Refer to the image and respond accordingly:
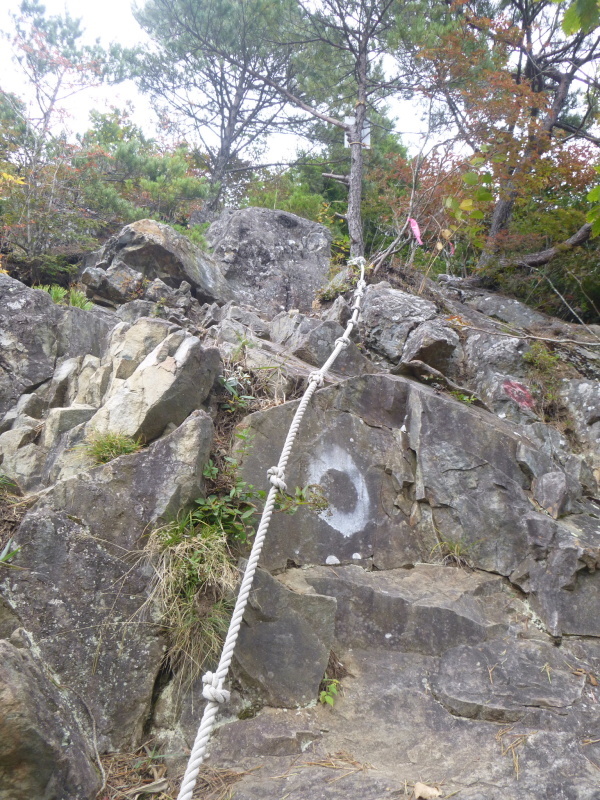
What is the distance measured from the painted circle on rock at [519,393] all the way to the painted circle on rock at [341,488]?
1897 millimetres

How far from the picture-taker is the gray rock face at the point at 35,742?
1705mm

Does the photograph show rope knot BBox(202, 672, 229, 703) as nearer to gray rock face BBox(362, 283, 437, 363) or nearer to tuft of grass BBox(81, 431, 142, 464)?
tuft of grass BBox(81, 431, 142, 464)

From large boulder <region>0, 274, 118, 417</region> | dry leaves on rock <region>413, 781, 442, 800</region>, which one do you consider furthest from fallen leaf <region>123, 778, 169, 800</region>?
large boulder <region>0, 274, 118, 417</region>

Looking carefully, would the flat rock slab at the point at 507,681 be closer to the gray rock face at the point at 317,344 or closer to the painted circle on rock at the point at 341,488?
the painted circle on rock at the point at 341,488

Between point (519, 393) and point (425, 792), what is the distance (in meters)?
3.39

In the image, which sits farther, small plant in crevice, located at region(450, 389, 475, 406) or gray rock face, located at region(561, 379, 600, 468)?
gray rock face, located at region(561, 379, 600, 468)

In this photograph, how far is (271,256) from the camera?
23.7 ft

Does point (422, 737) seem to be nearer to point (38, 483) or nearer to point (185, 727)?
point (185, 727)

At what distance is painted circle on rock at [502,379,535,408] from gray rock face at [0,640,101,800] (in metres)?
3.89

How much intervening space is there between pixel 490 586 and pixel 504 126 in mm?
7736

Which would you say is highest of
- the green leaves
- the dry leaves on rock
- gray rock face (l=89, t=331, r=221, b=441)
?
the green leaves

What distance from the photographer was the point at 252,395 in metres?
3.73

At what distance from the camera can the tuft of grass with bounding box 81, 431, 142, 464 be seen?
285cm

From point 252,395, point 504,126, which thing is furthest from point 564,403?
point 504,126
